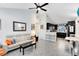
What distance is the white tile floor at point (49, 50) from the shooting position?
1.81 metres

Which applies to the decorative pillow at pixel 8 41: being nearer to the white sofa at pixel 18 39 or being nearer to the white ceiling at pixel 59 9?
the white sofa at pixel 18 39

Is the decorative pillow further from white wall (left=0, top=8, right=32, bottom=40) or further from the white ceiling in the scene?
the white ceiling

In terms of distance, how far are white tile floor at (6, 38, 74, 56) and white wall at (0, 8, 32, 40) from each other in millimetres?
432

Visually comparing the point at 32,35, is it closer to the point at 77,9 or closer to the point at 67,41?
the point at 67,41

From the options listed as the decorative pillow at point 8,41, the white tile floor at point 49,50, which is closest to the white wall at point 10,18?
the decorative pillow at point 8,41

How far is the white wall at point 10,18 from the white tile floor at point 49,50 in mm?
432

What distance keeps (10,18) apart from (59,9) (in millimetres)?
1053

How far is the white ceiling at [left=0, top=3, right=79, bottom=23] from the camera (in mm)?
1766

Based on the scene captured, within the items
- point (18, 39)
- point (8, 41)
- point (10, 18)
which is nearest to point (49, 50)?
point (18, 39)

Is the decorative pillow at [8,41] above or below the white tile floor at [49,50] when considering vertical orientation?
above

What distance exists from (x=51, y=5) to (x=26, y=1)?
0.52 meters

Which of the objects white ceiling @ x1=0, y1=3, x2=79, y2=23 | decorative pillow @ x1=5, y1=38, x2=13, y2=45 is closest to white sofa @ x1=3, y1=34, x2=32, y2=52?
decorative pillow @ x1=5, y1=38, x2=13, y2=45

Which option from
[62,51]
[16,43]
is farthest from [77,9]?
[16,43]

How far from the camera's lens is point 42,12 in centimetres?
187
